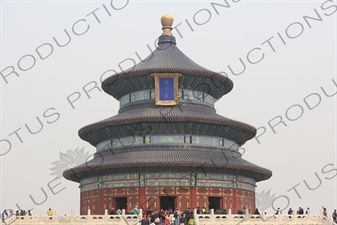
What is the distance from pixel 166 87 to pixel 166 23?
22.5 feet

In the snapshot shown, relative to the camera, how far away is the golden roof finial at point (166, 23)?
186ft

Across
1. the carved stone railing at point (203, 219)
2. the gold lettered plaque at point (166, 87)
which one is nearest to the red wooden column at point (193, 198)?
the gold lettered plaque at point (166, 87)

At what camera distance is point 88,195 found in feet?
172

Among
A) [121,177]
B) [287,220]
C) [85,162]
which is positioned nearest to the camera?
[287,220]

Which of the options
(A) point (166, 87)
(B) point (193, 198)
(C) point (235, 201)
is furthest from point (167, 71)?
(C) point (235, 201)

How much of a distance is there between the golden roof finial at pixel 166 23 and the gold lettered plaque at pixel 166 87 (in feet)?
19.9

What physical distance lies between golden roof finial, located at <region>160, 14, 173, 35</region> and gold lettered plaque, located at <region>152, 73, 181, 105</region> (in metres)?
6.08

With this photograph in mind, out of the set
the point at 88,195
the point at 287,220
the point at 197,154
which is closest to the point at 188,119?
the point at 197,154

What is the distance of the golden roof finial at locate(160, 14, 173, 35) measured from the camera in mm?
56669

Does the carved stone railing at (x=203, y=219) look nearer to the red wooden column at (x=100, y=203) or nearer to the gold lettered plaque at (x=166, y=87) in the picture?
the red wooden column at (x=100, y=203)

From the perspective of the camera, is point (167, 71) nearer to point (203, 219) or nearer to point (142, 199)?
point (142, 199)

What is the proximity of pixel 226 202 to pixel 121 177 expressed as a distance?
7.50 meters

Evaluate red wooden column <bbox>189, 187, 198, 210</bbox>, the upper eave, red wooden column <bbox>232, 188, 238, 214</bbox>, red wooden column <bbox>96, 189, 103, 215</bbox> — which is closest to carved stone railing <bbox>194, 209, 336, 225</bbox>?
red wooden column <bbox>189, 187, 198, 210</bbox>

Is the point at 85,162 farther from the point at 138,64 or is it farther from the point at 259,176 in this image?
the point at 259,176
